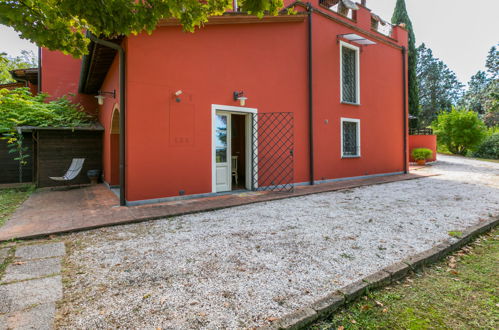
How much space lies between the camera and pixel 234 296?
2.12 meters

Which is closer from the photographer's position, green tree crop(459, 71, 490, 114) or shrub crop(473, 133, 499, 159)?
shrub crop(473, 133, 499, 159)

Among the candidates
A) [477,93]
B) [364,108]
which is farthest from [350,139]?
[477,93]

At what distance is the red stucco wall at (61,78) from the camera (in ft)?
34.3

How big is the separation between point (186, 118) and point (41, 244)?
3.52 meters

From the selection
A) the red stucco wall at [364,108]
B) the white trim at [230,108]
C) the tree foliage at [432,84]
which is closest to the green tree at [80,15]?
the white trim at [230,108]

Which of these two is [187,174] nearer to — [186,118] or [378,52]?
[186,118]

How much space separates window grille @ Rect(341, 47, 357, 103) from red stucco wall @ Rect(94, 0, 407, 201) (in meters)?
0.32

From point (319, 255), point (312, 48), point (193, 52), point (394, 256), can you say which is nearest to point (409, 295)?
point (394, 256)

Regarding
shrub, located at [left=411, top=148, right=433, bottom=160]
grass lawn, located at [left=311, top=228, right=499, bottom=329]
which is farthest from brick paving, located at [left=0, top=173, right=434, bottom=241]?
shrub, located at [left=411, top=148, right=433, bottom=160]

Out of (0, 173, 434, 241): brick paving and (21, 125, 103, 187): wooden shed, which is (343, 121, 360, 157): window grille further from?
(21, 125, 103, 187): wooden shed

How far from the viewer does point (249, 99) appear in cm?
693

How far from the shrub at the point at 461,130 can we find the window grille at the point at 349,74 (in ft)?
40.9

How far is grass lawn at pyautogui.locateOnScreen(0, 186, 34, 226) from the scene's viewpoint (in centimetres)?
483

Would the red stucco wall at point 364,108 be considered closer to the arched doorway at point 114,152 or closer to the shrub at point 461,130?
the arched doorway at point 114,152
